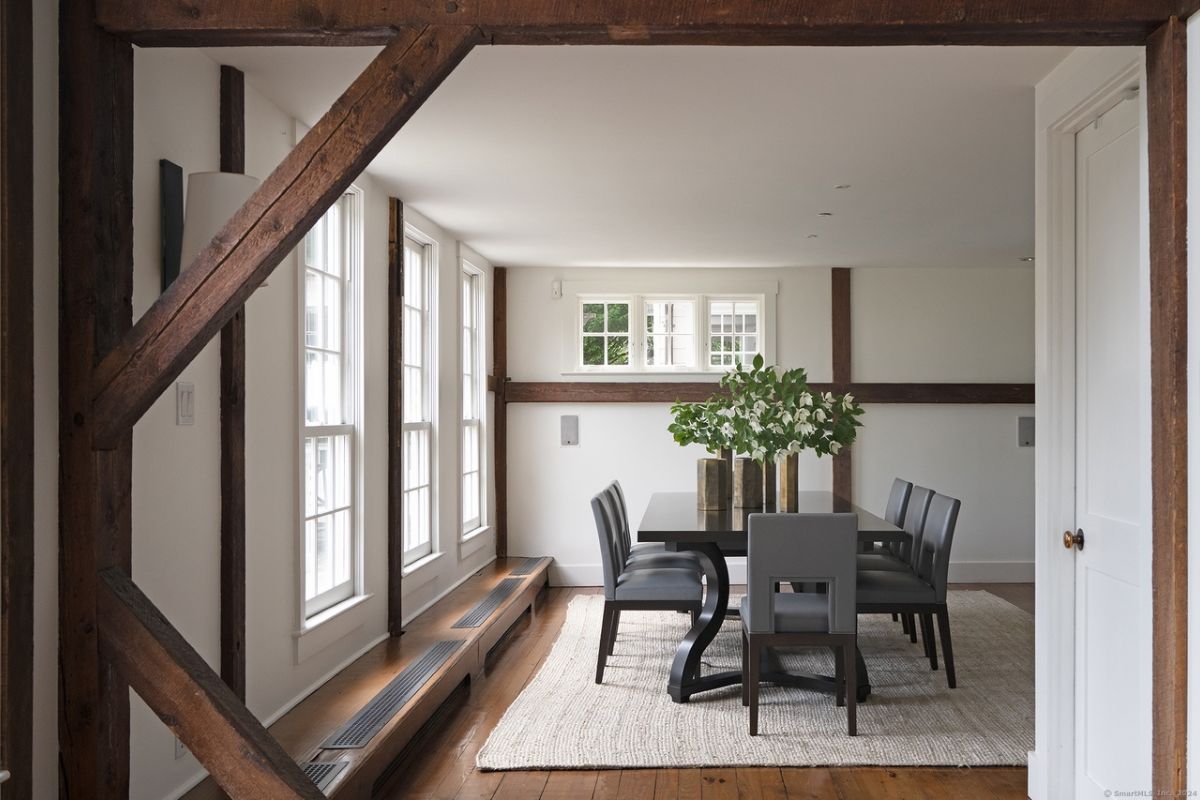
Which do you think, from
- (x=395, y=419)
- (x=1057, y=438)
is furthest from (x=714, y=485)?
(x=1057, y=438)

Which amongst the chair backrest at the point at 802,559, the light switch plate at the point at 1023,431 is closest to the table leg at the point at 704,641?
the chair backrest at the point at 802,559

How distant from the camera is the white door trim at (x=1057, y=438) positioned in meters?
3.35

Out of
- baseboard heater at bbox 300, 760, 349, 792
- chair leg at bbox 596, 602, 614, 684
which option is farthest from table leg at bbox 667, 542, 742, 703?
baseboard heater at bbox 300, 760, 349, 792

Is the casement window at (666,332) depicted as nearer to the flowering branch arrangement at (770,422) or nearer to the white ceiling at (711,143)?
the white ceiling at (711,143)

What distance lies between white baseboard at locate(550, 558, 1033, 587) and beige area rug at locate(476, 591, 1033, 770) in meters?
2.02

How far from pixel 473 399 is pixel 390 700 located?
385cm

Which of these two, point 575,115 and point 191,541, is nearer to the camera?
point 191,541

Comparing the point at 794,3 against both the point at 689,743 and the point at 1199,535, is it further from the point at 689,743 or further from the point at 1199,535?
the point at 689,743

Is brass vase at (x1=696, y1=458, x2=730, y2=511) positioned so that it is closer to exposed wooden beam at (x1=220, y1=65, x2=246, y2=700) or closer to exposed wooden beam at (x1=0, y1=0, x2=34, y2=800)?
exposed wooden beam at (x1=220, y1=65, x2=246, y2=700)

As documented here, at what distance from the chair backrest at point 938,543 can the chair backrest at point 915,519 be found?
9cm

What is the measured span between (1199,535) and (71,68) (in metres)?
2.89

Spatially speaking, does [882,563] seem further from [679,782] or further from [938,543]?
[679,782]

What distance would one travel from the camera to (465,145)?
4.34m

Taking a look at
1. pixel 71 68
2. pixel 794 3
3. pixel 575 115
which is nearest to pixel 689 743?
pixel 575 115
